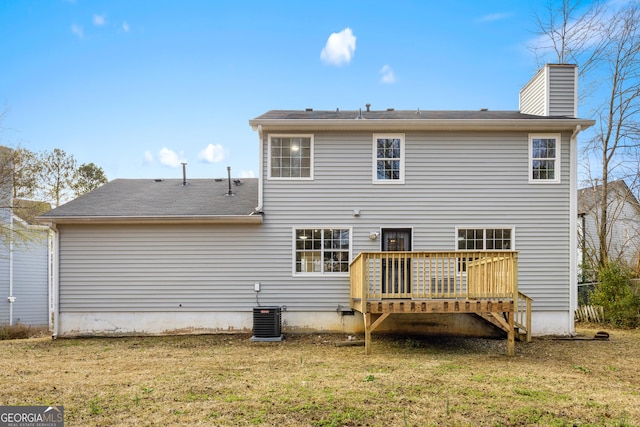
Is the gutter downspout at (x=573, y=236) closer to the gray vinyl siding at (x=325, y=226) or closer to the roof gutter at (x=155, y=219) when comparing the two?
the gray vinyl siding at (x=325, y=226)

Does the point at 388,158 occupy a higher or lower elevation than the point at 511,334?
higher

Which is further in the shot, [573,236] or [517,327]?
[573,236]

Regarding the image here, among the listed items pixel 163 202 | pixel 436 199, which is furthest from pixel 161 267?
pixel 436 199

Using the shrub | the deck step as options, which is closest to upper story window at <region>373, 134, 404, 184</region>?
the deck step

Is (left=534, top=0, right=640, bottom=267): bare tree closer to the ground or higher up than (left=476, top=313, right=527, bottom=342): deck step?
higher up

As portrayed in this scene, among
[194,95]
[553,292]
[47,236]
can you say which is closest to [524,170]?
[553,292]

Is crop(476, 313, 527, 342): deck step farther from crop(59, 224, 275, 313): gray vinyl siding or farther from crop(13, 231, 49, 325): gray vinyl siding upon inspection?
crop(13, 231, 49, 325): gray vinyl siding

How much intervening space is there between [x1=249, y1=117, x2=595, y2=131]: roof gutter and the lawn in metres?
4.92

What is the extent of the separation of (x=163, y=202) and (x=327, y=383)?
7368mm

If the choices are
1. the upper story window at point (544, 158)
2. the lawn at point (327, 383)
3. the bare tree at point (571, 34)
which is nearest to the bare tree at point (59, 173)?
the lawn at point (327, 383)

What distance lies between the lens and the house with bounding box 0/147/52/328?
605 inches

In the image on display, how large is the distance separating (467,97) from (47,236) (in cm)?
1668

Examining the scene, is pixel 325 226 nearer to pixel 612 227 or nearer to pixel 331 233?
pixel 331 233

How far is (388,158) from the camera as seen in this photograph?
10641 millimetres
